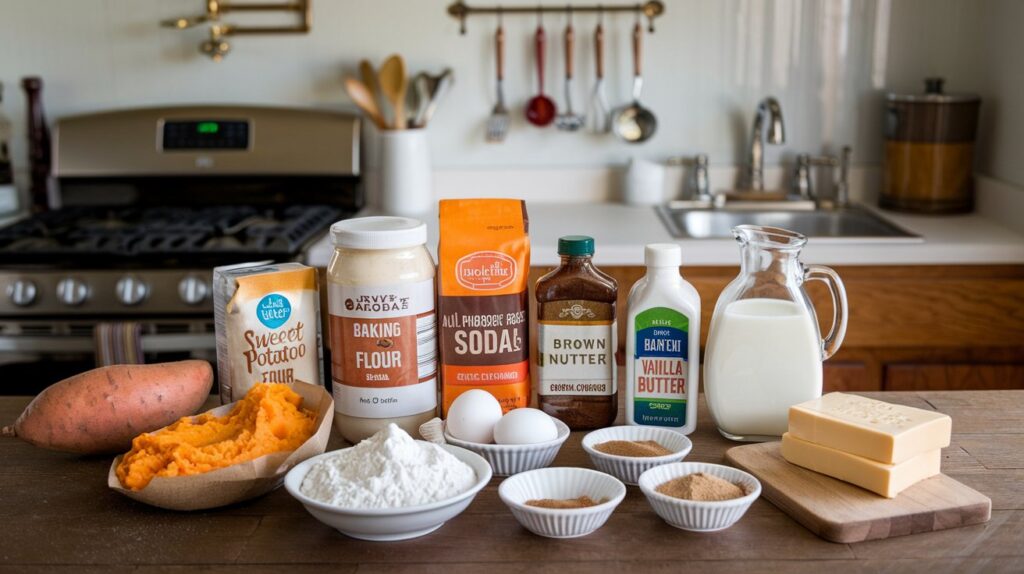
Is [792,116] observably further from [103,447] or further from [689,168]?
[103,447]

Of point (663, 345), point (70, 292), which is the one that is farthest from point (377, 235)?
point (70, 292)

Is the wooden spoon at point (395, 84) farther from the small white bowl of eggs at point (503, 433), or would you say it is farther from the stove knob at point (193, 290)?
the small white bowl of eggs at point (503, 433)

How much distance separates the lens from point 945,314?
2340 millimetres

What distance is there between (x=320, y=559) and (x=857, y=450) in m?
0.55

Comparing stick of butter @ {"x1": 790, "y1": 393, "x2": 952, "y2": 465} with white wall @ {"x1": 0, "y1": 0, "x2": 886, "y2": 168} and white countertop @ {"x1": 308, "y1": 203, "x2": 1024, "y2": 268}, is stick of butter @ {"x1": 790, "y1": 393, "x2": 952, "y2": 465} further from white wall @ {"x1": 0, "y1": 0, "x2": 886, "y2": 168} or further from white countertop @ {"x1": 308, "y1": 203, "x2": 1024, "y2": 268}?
white wall @ {"x1": 0, "y1": 0, "x2": 886, "y2": 168}

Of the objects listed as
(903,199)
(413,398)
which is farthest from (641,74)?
(413,398)

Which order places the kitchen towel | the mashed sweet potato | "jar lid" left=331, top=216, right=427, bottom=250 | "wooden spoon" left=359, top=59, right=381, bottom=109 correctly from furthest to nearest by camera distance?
1. "wooden spoon" left=359, top=59, right=381, bottom=109
2. the kitchen towel
3. "jar lid" left=331, top=216, right=427, bottom=250
4. the mashed sweet potato

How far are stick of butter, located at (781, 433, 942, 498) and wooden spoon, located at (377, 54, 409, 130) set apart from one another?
1914mm

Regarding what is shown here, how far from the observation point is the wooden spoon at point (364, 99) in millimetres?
2807

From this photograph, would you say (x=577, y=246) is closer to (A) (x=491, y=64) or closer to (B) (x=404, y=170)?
(B) (x=404, y=170)

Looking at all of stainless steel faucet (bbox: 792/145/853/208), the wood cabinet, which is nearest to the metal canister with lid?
stainless steel faucet (bbox: 792/145/853/208)

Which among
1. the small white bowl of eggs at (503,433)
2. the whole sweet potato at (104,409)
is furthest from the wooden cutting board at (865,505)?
the whole sweet potato at (104,409)

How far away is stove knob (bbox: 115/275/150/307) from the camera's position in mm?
2320

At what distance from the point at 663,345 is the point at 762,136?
1789mm
